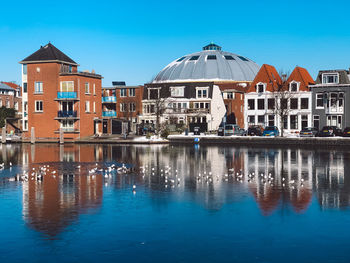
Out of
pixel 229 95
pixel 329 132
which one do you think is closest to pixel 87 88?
pixel 229 95

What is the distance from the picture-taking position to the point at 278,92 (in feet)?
305

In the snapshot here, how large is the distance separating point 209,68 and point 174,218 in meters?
131

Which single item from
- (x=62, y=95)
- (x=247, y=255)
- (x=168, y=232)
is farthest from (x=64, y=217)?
(x=62, y=95)

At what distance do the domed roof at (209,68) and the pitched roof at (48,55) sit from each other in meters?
58.2

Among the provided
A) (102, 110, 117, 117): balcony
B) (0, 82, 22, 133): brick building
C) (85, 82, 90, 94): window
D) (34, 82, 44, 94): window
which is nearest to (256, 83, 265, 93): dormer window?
(102, 110, 117, 117): balcony

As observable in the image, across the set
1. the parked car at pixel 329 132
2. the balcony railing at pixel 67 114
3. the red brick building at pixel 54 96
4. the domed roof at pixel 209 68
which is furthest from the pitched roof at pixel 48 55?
the domed roof at pixel 209 68

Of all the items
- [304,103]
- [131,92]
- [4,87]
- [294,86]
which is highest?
[4,87]

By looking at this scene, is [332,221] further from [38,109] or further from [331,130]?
[38,109]

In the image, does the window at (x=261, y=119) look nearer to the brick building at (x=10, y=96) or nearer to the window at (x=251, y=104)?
the window at (x=251, y=104)

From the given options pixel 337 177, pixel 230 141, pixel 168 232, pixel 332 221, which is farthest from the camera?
pixel 230 141

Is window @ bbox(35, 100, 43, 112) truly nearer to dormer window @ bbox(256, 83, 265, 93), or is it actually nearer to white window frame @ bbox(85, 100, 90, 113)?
white window frame @ bbox(85, 100, 90, 113)

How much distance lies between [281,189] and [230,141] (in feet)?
A: 156

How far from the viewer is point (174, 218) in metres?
19.5

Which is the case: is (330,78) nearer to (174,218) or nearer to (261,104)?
(261,104)
